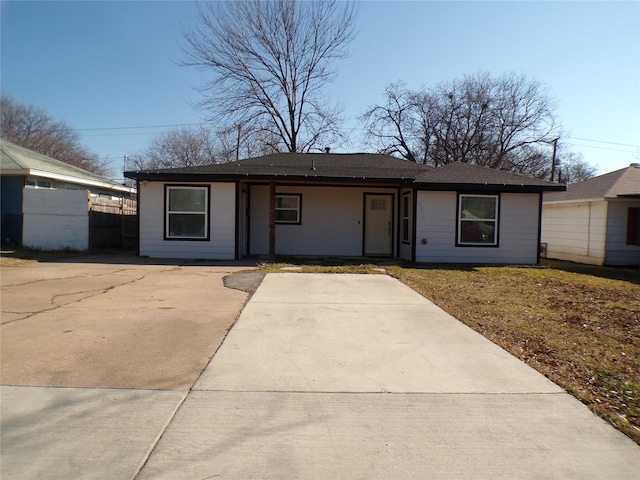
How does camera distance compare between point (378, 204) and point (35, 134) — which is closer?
point (378, 204)

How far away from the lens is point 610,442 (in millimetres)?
2898

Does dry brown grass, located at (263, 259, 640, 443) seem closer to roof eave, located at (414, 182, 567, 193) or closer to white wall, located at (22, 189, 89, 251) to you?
roof eave, located at (414, 182, 567, 193)

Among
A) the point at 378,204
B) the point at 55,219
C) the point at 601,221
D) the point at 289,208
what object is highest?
the point at 378,204

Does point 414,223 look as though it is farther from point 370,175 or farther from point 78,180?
point 78,180

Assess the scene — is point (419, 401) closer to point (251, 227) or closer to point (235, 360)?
point (235, 360)

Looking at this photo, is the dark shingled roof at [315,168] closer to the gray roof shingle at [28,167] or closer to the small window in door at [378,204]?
the small window in door at [378,204]

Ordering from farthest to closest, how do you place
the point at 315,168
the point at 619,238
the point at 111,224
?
the point at 111,224, the point at 315,168, the point at 619,238

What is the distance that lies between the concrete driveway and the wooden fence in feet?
35.9

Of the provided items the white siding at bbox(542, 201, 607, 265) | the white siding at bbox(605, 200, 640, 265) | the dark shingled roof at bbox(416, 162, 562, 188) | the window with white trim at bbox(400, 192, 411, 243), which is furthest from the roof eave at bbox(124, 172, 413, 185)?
the white siding at bbox(605, 200, 640, 265)

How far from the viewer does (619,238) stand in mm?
14492

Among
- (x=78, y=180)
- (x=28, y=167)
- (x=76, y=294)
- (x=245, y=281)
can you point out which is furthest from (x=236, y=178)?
(x=78, y=180)

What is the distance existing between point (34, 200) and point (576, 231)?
20.0 meters

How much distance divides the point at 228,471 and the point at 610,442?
2.63m

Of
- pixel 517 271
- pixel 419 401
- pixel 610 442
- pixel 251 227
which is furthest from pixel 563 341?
pixel 251 227
